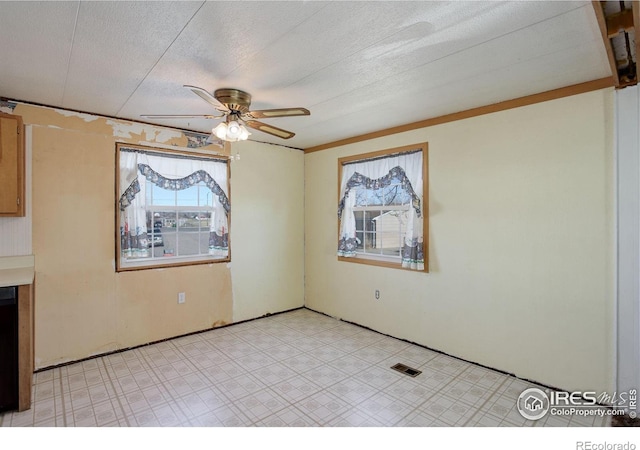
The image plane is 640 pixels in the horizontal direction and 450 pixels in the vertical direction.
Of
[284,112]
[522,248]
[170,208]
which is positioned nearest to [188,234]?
[170,208]

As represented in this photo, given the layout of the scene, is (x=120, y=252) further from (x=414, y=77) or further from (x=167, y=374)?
(x=414, y=77)

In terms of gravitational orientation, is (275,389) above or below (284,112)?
below

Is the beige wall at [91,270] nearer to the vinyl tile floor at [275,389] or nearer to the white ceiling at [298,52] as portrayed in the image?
the vinyl tile floor at [275,389]

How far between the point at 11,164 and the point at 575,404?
456cm

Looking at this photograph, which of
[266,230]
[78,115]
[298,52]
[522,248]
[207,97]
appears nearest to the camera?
→ [298,52]

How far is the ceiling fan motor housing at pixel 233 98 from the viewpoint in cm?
256

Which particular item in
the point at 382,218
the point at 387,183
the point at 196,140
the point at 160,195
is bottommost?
the point at 382,218

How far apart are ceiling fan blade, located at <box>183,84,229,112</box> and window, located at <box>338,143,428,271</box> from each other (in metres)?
1.96

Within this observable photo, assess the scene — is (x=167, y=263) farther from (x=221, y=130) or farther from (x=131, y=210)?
(x=221, y=130)

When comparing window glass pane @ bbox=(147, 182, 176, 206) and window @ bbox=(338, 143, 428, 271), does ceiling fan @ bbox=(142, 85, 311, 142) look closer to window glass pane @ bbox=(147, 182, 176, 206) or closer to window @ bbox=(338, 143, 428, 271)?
window glass pane @ bbox=(147, 182, 176, 206)

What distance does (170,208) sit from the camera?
3785 mm

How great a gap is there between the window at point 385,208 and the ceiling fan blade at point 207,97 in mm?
1961

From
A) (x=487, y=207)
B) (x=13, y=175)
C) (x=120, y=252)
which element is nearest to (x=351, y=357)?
(x=487, y=207)

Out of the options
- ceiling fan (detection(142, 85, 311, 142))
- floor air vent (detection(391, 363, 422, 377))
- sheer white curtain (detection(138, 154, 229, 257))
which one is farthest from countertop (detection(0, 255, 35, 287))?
floor air vent (detection(391, 363, 422, 377))
